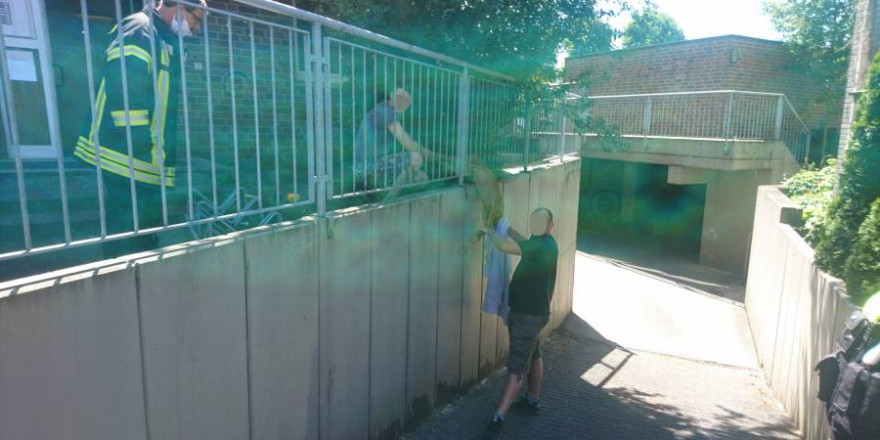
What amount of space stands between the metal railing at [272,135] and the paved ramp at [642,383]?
87.1 inches

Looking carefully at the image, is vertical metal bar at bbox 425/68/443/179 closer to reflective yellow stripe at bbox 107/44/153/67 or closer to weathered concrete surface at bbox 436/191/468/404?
weathered concrete surface at bbox 436/191/468/404

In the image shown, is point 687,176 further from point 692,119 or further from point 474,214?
point 474,214

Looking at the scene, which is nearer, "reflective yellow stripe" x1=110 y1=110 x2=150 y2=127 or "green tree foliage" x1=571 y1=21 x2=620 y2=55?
"reflective yellow stripe" x1=110 y1=110 x2=150 y2=127

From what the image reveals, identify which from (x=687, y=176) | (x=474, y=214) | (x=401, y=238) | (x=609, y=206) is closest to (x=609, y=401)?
(x=474, y=214)

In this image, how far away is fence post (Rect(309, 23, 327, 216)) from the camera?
3109 mm

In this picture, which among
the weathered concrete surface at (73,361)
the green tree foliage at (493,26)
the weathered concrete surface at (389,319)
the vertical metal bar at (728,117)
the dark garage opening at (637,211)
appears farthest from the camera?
the dark garage opening at (637,211)

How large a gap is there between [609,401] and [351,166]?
353 cm

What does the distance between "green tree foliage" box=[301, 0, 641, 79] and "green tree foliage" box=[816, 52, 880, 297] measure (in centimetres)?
261

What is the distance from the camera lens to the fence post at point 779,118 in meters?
13.1

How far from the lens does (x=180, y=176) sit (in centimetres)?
331

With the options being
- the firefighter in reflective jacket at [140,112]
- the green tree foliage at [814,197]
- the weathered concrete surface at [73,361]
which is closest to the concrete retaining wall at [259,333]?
the weathered concrete surface at [73,361]

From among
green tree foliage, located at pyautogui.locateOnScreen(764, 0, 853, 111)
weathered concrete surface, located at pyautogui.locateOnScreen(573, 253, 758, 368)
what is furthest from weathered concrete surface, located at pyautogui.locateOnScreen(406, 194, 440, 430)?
green tree foliage, located at pyautogui.locateOnScreen(764, 0, 853, 111)

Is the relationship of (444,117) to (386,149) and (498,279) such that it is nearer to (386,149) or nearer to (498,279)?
(386,149)

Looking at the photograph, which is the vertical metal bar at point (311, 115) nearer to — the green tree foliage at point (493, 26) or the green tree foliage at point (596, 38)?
the green tree foliage at point (493, 26)
